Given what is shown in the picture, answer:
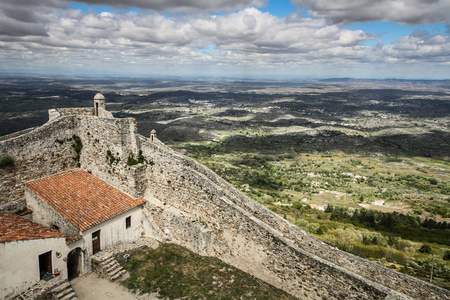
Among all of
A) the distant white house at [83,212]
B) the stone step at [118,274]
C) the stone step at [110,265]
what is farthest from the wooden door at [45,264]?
the stone step at [118,274]

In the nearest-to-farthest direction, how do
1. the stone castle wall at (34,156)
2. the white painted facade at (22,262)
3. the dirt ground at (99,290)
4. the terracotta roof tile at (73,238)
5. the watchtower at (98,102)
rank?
the white painted facade at (22,262) < the dirt ground at (99,290) < the terracotta roof tile at (73,238) < the stone castle wall at (34,156) < the watchtower at (98,102)

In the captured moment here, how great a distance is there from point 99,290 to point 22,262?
331 centimetres

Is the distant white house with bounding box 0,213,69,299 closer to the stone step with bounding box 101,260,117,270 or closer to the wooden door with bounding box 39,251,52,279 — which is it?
the wooden door with bounding box 39,251,52,279

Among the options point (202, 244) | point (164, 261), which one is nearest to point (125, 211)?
point (164, 261)

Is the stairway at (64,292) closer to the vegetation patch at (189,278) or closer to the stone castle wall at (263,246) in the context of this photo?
the vegetation patch at (189,278)

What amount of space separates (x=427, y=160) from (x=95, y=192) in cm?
13857

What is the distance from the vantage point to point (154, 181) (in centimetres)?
1642

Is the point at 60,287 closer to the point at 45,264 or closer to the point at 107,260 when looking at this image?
the point at 45,264

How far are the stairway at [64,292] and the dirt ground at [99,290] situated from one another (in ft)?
1.02

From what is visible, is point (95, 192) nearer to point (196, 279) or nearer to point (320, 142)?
point (196, 279)

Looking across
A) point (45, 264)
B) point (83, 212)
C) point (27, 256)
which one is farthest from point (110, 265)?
point (27, 256)

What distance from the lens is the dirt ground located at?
1181 centimetres

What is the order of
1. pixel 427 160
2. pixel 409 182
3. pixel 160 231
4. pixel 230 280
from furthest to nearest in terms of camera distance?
pixel 427 160
pixel 409 182
pixel 160 231
pixel 230 280

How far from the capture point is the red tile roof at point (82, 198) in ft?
45.0
